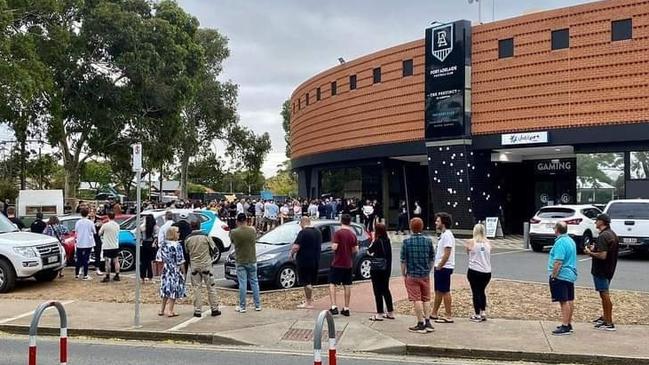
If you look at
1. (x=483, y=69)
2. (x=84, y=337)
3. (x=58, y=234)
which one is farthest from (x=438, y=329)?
(x=483, y=69)

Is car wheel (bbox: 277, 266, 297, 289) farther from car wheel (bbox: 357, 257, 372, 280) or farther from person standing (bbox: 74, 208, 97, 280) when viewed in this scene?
person standing (bbox: 74, 208, 97, 280)

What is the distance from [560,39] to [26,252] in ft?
70.3

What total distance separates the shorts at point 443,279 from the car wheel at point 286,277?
14.2 feet

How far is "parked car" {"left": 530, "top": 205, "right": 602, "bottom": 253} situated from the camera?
2080 cm

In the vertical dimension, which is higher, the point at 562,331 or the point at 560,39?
the point at 560,39

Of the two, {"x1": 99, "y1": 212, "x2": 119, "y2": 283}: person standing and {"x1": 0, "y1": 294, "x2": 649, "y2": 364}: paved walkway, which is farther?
{"x1": 99, "y1": 212, "x2": 119, "y2": 283}: person standing

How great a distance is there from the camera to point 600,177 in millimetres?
26109

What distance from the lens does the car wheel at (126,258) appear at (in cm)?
1650

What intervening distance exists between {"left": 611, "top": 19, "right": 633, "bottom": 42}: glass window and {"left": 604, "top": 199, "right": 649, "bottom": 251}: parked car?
7759 mm

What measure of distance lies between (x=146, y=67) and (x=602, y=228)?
83.1 ft

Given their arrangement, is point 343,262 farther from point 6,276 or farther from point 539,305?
point 6,276

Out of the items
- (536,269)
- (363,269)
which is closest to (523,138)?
(536,269)

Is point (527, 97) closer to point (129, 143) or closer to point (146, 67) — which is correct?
point (146, 67)

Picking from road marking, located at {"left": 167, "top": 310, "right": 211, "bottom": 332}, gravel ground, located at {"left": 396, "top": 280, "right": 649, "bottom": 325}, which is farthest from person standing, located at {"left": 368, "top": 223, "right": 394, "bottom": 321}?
road marking, located at {"left": 167, "top": 310, "right": 211, "bottom": 332}
